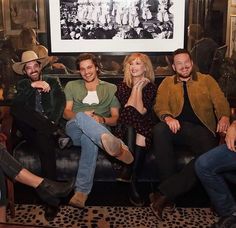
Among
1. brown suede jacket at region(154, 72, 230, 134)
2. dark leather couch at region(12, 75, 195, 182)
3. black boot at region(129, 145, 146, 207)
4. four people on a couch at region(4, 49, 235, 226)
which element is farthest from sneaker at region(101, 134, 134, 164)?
brown suede jacket at region(154, 72, 230, 134)

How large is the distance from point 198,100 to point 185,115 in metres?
0.16

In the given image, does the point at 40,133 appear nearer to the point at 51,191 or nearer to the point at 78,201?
the point at 51,191

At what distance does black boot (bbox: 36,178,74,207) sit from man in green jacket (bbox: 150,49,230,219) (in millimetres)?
654

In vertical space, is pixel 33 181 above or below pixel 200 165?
below

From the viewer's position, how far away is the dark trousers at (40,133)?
113 inches

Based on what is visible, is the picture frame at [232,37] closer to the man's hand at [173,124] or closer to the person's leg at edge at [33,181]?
the man's hand at [173,124]

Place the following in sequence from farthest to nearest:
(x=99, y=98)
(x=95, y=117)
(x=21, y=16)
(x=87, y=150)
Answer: (x=21, y=16) → (x=99, y=98) → (x=95, y=117) → (x=87, y=150)

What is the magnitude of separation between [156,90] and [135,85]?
194 millimetres

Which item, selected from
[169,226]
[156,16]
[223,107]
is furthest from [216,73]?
[169,226]

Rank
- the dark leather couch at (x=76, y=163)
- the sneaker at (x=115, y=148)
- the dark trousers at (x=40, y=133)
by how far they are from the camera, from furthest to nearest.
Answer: the dark leather couch at (x=76, y=163), the dark trousers at (x=40, y=133), the sneaker at (x=115, y=148)

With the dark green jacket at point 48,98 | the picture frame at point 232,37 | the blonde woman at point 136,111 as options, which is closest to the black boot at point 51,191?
the blonde woman at point 136,111

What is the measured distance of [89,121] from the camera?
9.16 ft

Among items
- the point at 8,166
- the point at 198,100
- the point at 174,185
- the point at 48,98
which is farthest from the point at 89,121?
the point at 198,100

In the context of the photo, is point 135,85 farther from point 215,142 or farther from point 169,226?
point 169,226
